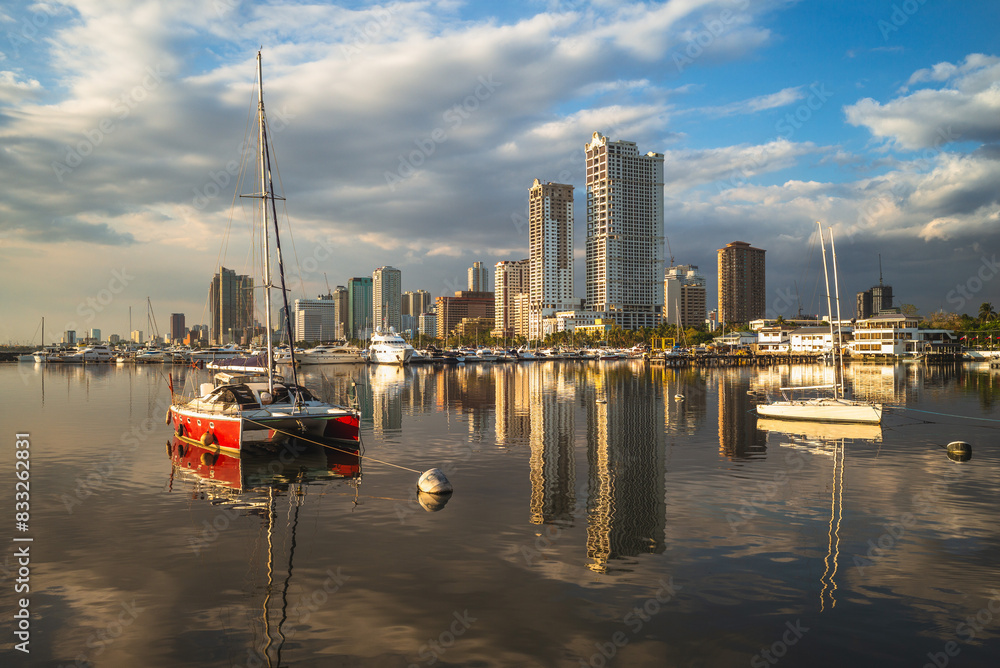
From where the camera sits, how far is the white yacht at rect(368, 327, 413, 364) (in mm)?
125812

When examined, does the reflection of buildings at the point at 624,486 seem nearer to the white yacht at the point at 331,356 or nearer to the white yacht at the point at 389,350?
the white yacht at the point at 389,350

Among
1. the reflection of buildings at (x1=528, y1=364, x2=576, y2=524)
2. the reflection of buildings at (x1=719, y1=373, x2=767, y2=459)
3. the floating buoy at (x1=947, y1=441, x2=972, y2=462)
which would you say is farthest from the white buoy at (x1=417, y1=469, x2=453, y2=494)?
the floating buoy at (x1=947, y1=441, x2=972, y2=462)

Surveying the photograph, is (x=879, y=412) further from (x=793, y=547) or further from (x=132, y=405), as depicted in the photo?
(x=132, y=405)

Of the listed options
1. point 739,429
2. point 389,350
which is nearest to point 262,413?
point 739,429

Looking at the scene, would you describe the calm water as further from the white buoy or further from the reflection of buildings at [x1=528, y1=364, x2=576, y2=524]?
the white buoy

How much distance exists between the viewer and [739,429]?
36.8 m

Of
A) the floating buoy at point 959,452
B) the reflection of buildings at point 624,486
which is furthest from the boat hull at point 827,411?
the floating buoy at point 959,452

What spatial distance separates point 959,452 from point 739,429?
38.5ft

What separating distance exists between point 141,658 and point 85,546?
740 centimetres

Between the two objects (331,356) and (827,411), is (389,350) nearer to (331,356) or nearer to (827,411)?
(331,356)

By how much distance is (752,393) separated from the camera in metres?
62.7

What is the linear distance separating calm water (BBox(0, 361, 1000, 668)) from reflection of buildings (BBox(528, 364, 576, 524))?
182mm

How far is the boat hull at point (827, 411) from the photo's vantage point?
36594 millimetres

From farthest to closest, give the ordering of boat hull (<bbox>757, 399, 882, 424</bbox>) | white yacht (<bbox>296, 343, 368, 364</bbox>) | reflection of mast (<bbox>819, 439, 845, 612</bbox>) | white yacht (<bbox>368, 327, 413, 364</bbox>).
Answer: white yacht (<bbox>296, 343, 368, 364</bbox>) < white yacht (<bbox>368, 327, 413, 364</bbox>) < boat hull (<bbox>757, 399, 882, 424</bbox>) < reflection of mast (<bbox>819, 439, 845, 612</bbox>)
